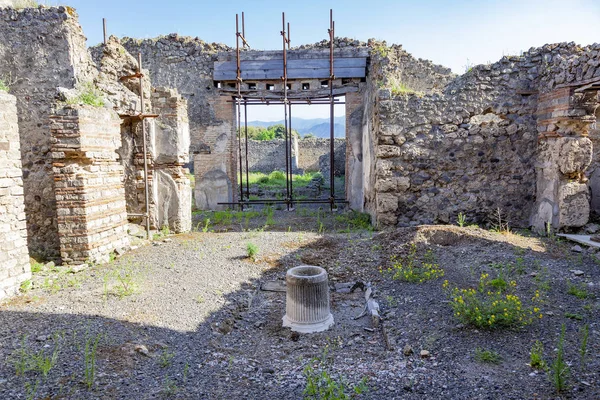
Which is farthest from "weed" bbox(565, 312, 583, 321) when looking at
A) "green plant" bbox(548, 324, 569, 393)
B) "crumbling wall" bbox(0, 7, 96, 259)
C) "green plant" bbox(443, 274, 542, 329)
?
"crumbling wall" bbox(0, 7, 96, 259)

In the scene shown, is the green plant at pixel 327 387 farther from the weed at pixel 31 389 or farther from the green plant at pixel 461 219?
the green plant at pixel 461 219

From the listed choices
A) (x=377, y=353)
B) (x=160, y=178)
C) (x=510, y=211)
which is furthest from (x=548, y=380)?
(x=160, y=178)

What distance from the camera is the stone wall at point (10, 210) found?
4.98m

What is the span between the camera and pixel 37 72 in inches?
249

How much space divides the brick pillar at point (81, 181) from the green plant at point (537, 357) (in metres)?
5.86

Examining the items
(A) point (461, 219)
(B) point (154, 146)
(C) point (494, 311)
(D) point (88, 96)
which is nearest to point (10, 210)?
(D) point (88, 96)

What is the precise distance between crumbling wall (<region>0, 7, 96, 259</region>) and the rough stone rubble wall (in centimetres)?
564

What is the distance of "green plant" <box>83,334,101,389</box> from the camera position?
10.6 ft

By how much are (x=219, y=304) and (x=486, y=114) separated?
653cm

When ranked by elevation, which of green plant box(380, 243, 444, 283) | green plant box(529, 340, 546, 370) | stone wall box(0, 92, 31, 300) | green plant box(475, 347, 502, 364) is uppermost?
stone wall box(0, 92, 31, 300)

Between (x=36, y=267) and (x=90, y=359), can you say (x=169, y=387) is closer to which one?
(x=90, y=359)

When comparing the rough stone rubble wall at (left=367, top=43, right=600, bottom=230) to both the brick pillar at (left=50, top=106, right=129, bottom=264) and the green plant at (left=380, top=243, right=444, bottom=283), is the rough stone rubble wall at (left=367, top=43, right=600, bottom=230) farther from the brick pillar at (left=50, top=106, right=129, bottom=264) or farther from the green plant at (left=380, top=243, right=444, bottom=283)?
the brick pillar at (left=50, top=106, right=129, bottom=264)

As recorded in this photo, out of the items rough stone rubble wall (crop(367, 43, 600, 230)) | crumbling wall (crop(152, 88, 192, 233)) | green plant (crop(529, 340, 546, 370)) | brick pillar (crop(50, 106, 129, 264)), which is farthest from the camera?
crumbling wall (crop(152, 88, 192, 233))

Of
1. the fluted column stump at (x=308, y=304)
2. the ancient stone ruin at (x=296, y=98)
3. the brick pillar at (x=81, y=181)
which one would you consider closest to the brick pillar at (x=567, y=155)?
the ancient stone ruin at (x=296, y=98)
